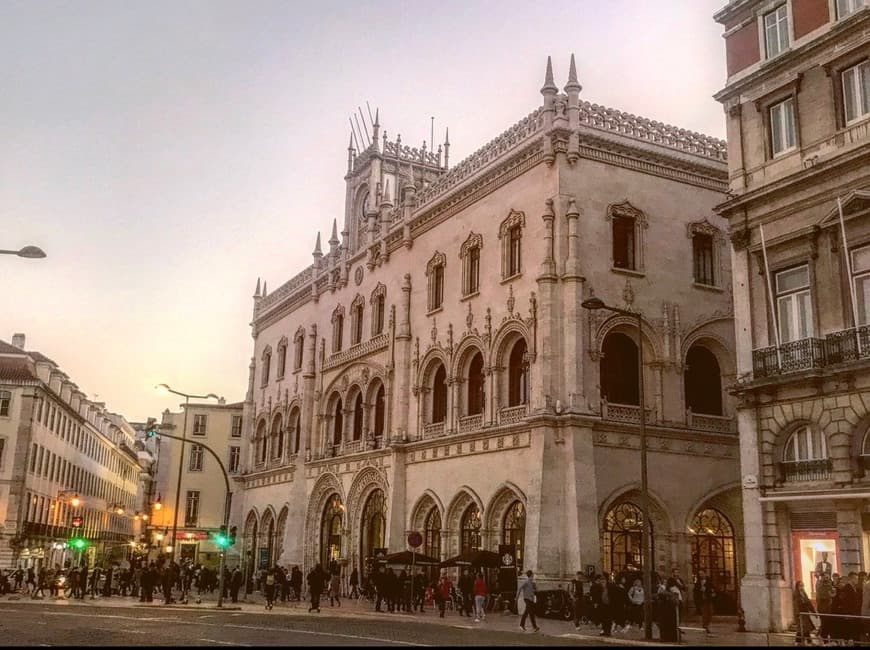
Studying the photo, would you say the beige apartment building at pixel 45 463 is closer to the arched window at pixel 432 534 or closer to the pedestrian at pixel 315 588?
the pedestrian at pixel 315 588

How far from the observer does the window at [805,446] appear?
900 inches

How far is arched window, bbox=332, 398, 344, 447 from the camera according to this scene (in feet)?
159

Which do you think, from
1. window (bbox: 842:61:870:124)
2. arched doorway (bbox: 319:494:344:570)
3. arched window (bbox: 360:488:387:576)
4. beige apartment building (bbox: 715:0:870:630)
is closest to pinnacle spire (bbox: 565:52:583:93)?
beige apartment building (bbox: 715:0:870:630)

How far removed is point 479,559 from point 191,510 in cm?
5368

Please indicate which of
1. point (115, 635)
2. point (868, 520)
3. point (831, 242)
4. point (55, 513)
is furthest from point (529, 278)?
point (55, 513)

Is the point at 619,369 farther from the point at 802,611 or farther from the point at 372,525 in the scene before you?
the point at 372,525

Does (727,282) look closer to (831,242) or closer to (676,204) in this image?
(676,204)

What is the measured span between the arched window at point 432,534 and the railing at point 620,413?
8.60m

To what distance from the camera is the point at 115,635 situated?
20406 mm

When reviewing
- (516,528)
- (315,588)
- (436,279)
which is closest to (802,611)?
(516,528)

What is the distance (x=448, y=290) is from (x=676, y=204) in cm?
967

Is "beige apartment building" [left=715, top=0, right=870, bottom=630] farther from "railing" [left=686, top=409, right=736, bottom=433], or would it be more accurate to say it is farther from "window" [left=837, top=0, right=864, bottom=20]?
"railing" [left=686, top=409, right=736, bottom=433]

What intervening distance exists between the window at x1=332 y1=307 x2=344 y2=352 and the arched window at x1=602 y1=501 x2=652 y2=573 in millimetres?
21173

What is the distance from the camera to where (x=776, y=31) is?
25.8m
